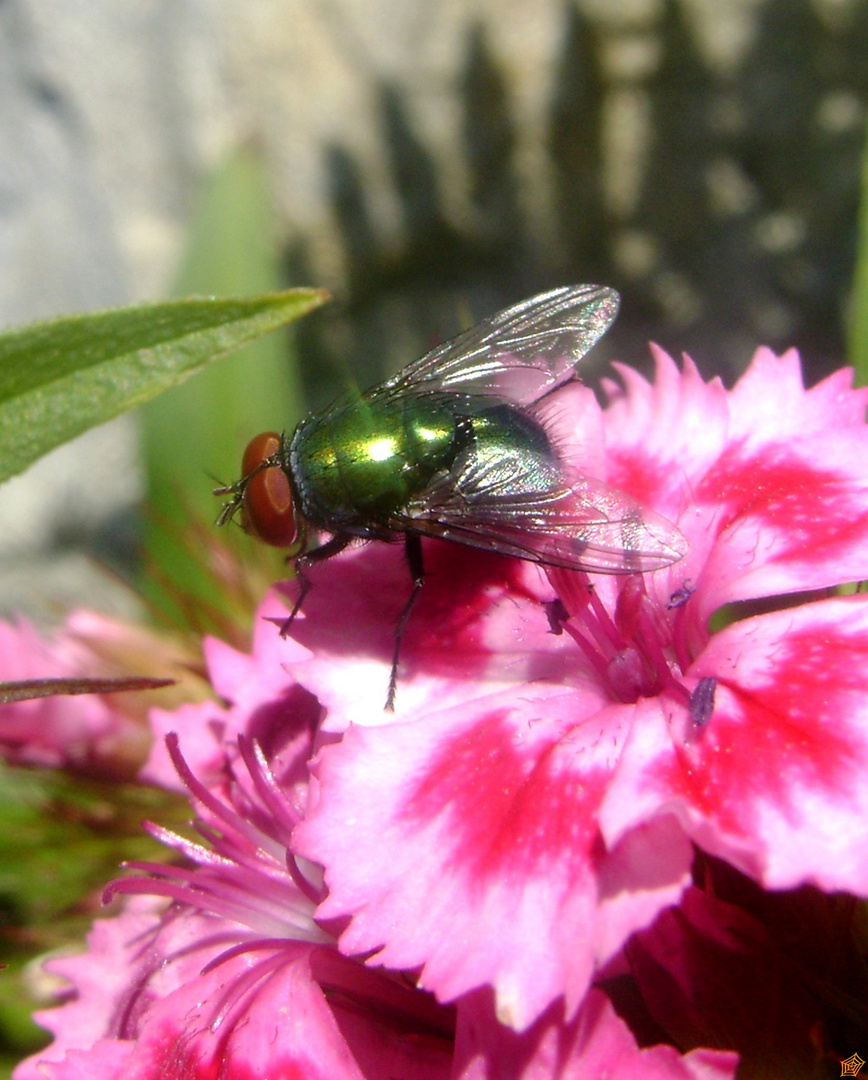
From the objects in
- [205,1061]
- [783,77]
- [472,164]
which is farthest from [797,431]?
[472,164]

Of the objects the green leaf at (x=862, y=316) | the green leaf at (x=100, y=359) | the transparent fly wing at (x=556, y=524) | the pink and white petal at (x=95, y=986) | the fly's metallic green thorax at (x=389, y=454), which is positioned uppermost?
the green leaf at (x=100, y=359)

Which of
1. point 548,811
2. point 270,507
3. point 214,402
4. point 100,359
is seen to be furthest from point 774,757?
point 214,402

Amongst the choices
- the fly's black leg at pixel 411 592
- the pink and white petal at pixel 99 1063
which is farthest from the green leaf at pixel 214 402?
the pink and white petal at pixel 99 1063

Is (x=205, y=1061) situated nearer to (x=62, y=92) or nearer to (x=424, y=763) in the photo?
(x=424, y=763)

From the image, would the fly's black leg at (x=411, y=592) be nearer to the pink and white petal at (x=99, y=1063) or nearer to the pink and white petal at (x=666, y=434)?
the pink and white petal at (x=666, y=434)

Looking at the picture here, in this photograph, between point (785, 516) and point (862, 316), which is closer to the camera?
point (785, 516)

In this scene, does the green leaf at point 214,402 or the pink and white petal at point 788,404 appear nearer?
the pink and white petal at point 788,404

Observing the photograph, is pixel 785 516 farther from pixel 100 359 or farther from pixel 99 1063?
pixel 99 1063

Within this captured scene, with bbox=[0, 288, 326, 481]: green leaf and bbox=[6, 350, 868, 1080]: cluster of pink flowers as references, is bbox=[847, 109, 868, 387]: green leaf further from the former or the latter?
bbox=[0, 288, 326, 481]: green leaf
